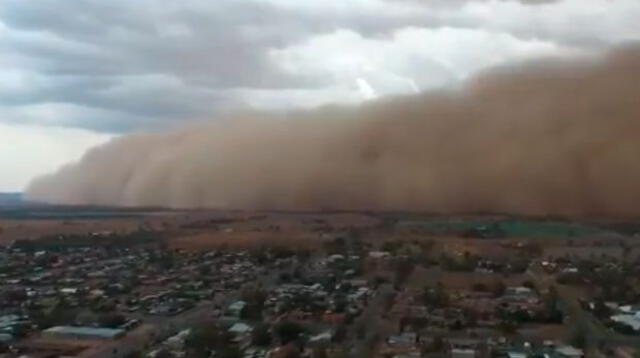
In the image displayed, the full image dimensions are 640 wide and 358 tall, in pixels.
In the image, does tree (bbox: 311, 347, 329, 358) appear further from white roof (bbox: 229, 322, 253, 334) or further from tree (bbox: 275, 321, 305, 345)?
white roof (bbox: 229, 322, 253, 334)

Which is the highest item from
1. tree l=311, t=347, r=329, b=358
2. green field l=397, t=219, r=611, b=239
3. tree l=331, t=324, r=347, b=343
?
green field l=397, t=219, r=611, b=239

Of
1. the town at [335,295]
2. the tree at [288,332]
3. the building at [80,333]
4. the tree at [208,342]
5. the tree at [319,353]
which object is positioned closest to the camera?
the tree at [319,353]

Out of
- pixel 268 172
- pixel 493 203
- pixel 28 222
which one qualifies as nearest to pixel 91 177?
pixel 28 222

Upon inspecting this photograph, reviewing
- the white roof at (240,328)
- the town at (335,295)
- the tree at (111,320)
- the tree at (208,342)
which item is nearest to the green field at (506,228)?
the town at (335,295)

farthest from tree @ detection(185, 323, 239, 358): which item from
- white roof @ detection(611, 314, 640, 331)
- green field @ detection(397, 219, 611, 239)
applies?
green field @ detection(397, 219, 611, 239)

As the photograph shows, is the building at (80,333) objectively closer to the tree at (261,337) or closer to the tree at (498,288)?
the tree at (261,337)
